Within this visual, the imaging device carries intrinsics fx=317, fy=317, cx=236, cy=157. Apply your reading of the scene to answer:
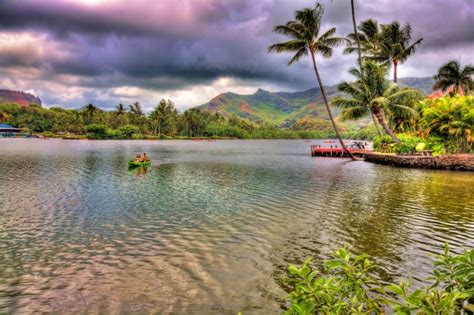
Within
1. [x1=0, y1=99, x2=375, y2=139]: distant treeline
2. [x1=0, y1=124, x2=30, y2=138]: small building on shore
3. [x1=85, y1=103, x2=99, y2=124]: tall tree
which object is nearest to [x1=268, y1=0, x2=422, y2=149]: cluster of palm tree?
[x1=0, y1=99, x2=375, y2=139]: distant treeline

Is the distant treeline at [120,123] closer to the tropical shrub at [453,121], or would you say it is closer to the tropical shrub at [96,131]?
the tropical shrub at [96,131]

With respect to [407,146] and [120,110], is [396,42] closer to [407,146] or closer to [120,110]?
[407,146]

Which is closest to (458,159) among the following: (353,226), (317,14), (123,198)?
(317,14)

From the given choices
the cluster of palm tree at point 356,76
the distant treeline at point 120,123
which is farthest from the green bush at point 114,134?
→ the cluster of palm tree at point 356,76

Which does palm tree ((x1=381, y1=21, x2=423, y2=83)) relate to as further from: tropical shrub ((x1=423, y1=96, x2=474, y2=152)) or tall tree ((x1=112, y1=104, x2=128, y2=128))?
tall tree ((x1=112, y1=104, x2=128, y2=128))

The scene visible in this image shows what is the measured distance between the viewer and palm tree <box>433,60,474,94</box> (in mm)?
55688

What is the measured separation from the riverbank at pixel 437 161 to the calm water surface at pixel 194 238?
13.4m

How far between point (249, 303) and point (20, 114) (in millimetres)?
232320

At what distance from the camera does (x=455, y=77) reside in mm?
56844

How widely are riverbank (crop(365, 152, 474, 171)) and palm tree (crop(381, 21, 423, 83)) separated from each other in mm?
18002

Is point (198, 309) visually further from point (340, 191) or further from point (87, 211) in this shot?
point (340, 191)

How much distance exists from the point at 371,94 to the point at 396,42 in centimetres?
1291

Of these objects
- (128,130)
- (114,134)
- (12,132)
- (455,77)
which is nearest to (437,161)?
(455,77)

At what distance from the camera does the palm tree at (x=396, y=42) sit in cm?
4906
